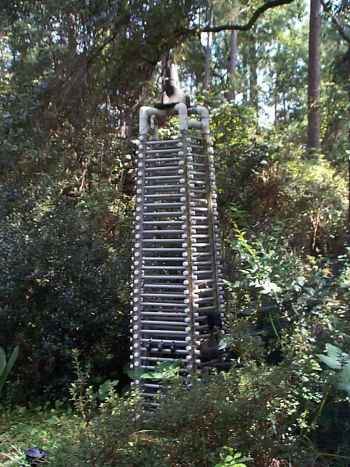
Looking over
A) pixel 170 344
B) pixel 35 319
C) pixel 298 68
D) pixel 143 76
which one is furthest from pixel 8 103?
pixel 298 68

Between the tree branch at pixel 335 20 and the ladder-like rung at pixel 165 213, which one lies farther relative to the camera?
the tree branch at pixel 335 20

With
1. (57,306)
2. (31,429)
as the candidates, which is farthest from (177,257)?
(31,429)

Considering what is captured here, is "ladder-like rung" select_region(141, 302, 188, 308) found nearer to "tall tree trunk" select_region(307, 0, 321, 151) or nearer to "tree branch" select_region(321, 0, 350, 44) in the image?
"tree branch" select_region(321, 0, 350, 44)

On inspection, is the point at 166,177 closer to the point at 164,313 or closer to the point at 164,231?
the point at 164,231

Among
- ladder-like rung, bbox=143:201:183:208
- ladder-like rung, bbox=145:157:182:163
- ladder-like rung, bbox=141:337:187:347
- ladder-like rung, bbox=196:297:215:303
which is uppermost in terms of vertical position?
ladder-like rung, bbox=145:157:182:163

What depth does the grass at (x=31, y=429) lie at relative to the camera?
382cm

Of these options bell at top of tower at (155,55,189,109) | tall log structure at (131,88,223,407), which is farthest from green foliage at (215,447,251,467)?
bell at top of tower at (155,55,189,109)

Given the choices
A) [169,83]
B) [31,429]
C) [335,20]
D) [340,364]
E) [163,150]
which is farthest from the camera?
[335,20]

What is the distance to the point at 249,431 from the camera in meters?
3.17

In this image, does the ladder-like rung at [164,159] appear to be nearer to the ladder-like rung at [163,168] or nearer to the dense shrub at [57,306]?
the ladder-like rung at [163,168]

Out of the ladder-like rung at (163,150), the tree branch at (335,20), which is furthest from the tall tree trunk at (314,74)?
the ladder-like rung at (163,150)

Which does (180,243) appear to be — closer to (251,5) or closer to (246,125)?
(246,125)

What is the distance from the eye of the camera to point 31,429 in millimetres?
4773

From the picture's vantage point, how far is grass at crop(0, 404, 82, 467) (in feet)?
12.5
